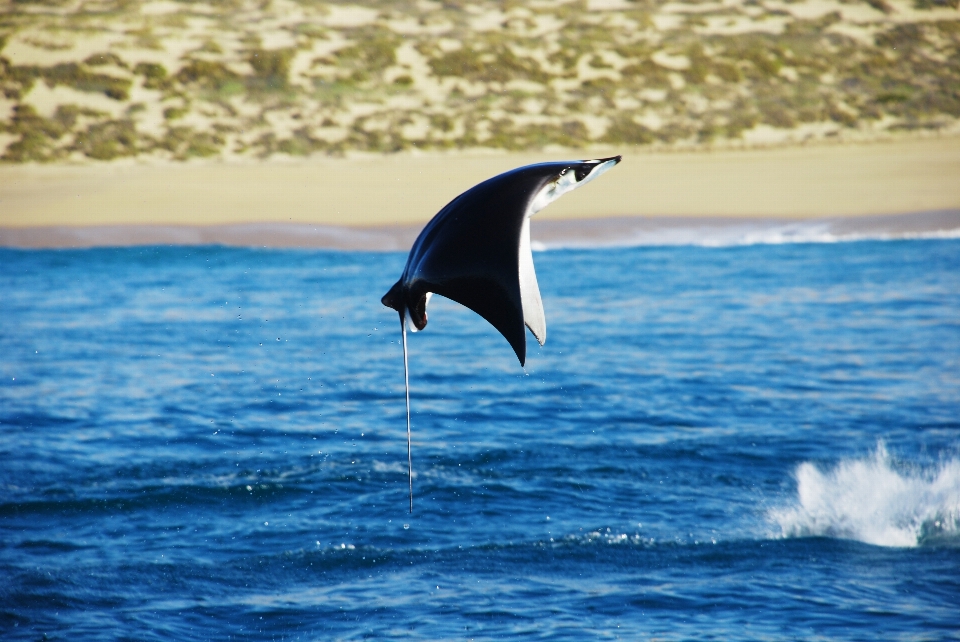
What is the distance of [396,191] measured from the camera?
27531 millimetres

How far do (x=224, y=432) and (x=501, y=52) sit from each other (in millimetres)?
28879

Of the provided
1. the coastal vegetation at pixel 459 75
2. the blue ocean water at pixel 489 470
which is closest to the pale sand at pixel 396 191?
the coastal vegetation at pixel 459 75

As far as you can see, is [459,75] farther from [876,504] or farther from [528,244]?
[528,244]

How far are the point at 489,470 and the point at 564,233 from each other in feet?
50.6

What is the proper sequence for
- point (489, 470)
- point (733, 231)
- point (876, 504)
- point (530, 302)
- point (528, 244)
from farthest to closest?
point (733, 231) → point (489, 470) → point (876, 504) → point (530, 302) → point (528, 244)

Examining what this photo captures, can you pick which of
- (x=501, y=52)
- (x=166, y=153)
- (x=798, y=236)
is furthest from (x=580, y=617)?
(x=501, y=52)

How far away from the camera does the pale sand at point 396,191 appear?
84.2ft

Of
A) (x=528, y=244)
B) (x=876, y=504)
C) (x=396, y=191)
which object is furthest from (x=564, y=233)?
(x=528, y=244)

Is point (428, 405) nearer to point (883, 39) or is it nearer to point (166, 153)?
point (166, 153)

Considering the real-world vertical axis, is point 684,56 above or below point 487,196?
above

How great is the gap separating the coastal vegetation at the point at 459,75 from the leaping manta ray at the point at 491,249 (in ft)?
87.8

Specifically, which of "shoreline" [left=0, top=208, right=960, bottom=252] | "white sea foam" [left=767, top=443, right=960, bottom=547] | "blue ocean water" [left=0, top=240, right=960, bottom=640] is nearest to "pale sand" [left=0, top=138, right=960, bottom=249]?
"shoreline" [left=0, top=208, right=960, bottom=252]

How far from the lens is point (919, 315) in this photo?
18.2 metres

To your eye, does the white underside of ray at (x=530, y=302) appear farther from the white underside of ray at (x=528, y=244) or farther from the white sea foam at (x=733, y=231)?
the white sea foam at (x=733, y=231)
